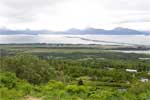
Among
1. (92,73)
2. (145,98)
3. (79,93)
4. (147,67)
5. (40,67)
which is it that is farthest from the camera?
(147,67)

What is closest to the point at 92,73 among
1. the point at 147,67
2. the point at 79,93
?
the point at 147,67

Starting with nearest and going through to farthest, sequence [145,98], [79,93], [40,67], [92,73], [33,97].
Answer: [145,98] → [33,97] → [79,93] → [40,67] → [92,73]

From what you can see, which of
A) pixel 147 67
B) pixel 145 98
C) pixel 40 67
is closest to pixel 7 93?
pixel 145 98

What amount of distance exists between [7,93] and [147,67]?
55943 millimetres

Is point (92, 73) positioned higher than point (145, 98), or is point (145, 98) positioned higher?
point (145, 98)

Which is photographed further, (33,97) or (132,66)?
(132,66)

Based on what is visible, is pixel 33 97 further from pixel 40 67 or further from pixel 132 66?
pixel 132 66

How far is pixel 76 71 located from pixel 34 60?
78.2ft

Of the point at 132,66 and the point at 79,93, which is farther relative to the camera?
the point at 132,66

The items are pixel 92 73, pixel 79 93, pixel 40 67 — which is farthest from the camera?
pixel 92 73

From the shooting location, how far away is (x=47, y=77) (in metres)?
25.2

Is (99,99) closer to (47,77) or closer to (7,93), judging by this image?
(7,93)

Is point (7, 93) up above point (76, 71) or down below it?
above

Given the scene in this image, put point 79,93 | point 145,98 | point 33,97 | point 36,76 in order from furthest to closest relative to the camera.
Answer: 1. point 36,76
2. point 79,93
3. point 33,97
4. point 145,98
